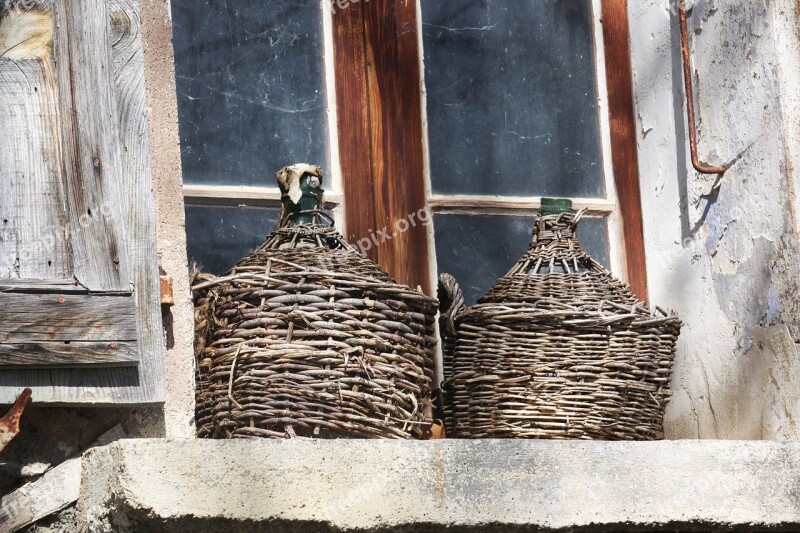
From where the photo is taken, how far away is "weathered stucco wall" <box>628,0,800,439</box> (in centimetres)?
246

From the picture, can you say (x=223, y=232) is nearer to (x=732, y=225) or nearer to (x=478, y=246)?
(x=478, y=246)

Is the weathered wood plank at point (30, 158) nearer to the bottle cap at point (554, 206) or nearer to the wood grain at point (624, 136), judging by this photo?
the bottle cap at point (554, 206)

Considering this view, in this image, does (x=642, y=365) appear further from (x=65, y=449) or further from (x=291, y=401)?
(x=65, y=449)

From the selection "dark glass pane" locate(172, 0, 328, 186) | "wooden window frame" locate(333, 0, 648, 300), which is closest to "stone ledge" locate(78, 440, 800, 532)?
"wooden window frame" locate(333, 0, 648, 300)

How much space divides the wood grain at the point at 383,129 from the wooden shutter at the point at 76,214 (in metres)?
0.66

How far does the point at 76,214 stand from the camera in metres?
1.94

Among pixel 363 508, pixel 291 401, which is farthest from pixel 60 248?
pixel 363 508

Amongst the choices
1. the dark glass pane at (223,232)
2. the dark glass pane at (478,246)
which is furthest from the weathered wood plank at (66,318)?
the dark glass pane at (478,246)

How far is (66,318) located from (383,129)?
3.12ft

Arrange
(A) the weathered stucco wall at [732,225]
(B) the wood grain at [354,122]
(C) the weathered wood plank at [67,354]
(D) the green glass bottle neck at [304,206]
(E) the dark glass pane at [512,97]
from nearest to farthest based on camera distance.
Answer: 1. (C) the weathered wood plank at [67,354]
2. (D) the green glass bottle neck at [304,206]
3. (A) the weathered stucco wall at [732,225]
4. (B) the wood grain at [354,122]
5. (E) the dark glass pane at [512,97]

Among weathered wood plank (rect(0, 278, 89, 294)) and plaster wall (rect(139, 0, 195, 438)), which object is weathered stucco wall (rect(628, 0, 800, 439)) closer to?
plaster wall (rect(139, 0, 195, 438))

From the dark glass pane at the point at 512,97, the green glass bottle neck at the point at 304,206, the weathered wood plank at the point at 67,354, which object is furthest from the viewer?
the dark glass pane at the point at 512,97

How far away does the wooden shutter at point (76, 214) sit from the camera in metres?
1.88

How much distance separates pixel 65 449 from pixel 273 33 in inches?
40.9
